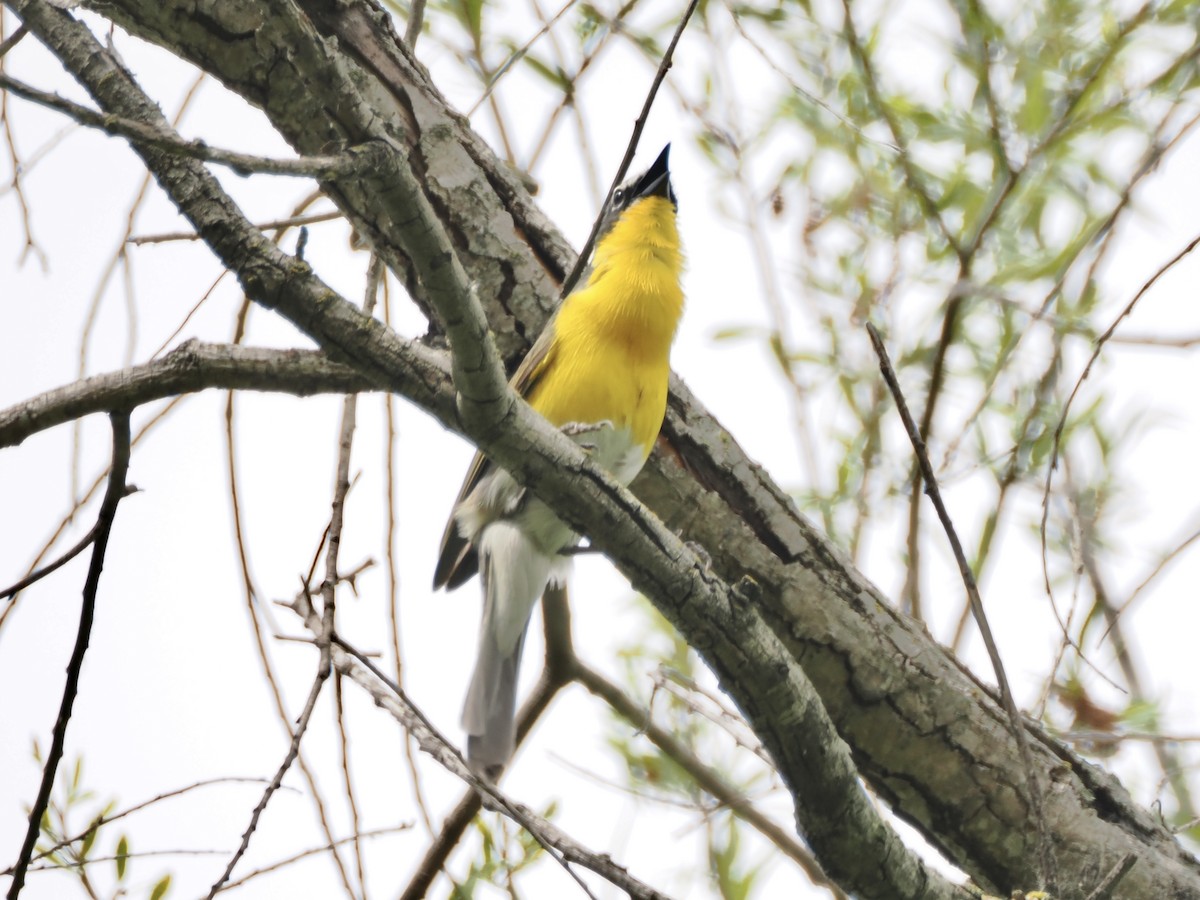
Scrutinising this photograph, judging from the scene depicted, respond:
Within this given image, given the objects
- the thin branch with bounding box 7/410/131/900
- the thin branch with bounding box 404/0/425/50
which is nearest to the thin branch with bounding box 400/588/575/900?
the thin branch with bounding box 7/410/131/900

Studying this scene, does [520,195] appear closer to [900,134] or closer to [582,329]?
[582,329]

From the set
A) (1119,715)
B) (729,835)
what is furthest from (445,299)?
(1119,715)

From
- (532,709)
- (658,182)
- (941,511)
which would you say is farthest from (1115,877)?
(658,182)

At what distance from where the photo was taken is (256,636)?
2.75m

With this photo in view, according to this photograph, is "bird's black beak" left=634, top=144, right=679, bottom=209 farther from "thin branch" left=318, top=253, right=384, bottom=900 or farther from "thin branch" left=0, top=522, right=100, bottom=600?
"thin branch" left=0, top=522, right=100, bottom=600

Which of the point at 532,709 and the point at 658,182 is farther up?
the point at 658,182

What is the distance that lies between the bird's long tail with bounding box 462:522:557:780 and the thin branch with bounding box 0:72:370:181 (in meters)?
1.95

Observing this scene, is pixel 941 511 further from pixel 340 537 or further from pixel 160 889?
pixel 160 889

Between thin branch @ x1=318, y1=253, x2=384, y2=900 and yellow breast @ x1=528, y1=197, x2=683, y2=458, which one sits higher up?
yellow breast @ x1=528, y1=197, x2=683, y2=458

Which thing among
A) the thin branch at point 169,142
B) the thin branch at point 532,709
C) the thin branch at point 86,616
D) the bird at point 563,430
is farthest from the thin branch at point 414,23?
the thin branch at point 169,142

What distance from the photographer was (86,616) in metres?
1.75

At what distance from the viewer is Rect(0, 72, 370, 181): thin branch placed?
1237mm

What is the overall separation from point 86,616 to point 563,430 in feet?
4.56

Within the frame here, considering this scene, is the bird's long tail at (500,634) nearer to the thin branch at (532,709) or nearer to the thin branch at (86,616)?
the thin branch at (532,709)
